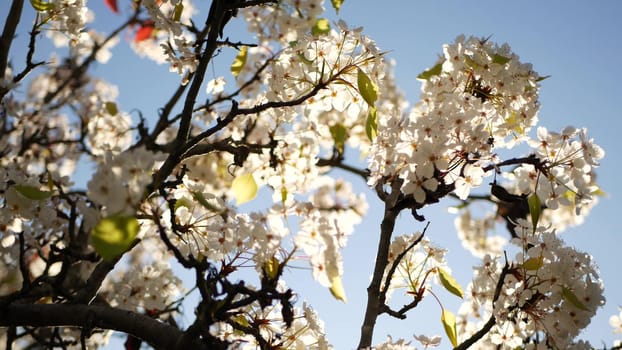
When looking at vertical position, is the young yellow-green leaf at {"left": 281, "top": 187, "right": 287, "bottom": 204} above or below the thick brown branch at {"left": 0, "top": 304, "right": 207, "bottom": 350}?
above

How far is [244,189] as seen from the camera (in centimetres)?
335

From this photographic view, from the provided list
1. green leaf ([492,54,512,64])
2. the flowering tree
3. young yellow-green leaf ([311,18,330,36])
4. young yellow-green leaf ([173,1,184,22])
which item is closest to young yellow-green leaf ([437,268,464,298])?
the flowering tree

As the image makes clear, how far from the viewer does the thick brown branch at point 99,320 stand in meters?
2.26

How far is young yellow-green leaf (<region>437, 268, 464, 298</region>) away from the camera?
3.01 m

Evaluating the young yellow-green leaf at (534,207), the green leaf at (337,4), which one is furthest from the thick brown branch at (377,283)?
the green leaf at (337,4)

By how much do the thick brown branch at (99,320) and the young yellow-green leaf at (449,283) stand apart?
1515 mm

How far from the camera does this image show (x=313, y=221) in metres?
2.13

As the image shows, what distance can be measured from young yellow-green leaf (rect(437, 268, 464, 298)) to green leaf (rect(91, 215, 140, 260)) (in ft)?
6.24

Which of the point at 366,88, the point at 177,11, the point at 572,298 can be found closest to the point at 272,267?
the point at 366,88

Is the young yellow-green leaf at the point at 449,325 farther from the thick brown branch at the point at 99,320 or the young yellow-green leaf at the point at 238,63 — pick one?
the young yellow-green leaf at the point at 238,63

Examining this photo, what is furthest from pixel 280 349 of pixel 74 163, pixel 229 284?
pixel 74 163

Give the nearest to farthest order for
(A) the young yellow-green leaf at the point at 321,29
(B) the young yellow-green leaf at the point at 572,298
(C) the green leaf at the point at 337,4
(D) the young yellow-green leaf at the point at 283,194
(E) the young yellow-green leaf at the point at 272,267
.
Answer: (E) the young yellow-green leaf at the point at 272,267 → (B) the young yellow-green leaf at the point at 572,298 → (D) the young yellow-green leaf at the point at 283,194 → (A) the young yellow-green leaf at the point at 321,29 → (C) the green leaf at the point at 337,4

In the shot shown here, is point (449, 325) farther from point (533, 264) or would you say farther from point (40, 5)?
point (40, 5)

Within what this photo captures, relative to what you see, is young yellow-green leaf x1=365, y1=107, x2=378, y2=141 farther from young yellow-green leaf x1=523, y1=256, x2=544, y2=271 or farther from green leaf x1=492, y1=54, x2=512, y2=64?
young yellow-green leaf x1=523, y1=256, x2=544, y2=271
